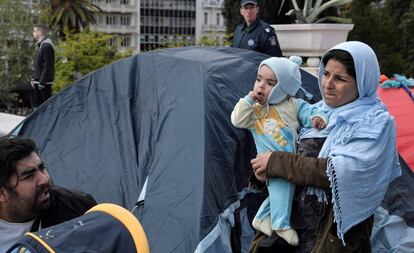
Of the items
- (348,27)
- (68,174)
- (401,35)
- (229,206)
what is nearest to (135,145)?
(68,174)

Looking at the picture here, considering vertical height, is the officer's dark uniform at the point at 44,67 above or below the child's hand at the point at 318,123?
below

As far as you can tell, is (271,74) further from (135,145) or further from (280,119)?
(135,145)

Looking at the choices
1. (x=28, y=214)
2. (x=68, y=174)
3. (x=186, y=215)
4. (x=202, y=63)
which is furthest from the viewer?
(x=68, y=174)

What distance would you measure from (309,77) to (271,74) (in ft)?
3.64

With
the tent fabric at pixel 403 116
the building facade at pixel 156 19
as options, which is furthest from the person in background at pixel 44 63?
the building facade at pixel 156 19

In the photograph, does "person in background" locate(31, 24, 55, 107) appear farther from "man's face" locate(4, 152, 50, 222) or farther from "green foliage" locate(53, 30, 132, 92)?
"man's face" locate(4, 152, 50, 222)

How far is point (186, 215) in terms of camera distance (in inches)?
120

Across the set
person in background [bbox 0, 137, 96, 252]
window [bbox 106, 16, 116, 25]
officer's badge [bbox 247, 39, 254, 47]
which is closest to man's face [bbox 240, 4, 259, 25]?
officer's badge [bbox 247, 39, 254, 47]

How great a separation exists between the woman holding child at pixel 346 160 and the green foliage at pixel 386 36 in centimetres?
1187

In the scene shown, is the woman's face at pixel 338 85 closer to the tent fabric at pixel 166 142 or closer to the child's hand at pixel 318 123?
the child's hand at pixel 318 123

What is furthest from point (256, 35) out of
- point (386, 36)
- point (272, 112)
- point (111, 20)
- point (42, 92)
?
point (111, 20)

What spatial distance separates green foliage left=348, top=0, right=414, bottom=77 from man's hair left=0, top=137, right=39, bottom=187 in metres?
12.4

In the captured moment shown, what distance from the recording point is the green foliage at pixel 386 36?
13.9 meters

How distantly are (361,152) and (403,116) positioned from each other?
6.57 ft
